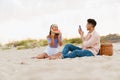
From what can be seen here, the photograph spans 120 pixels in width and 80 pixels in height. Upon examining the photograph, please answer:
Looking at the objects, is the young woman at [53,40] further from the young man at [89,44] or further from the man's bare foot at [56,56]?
the young man at [89,44]

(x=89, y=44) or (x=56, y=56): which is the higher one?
(x=89, y=44)

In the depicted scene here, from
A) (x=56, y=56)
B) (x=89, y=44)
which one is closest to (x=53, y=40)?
(x=56, y=56)

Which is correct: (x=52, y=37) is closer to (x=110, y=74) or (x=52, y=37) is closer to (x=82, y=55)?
(x=82, y=55)

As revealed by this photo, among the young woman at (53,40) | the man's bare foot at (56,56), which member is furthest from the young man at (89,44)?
the young woman at (53,40)

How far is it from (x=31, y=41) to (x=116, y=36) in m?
3.62

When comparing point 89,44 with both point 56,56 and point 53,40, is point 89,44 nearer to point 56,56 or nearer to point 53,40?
point 56,56

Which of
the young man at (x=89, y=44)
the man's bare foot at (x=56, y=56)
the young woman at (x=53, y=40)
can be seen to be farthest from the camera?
the young woman at (x=53, y=40)

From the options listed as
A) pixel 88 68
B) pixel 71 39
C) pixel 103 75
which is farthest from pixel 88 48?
pixel 71 39

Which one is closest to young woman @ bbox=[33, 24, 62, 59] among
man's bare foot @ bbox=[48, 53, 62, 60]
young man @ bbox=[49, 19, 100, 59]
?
man's bare foot @ bbox=[48, 53, 62, 60]

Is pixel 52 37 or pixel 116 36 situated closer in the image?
pixel 52 37

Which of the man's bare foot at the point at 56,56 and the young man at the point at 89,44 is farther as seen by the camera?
the man's bare foot at the point at 56,56

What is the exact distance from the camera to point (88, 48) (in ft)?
31.7

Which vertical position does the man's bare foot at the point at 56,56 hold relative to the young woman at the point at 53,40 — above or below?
below

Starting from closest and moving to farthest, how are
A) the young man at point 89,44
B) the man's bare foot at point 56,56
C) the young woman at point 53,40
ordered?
the young man at point 89,44 → the man's bare foot at point 56,56 → the young woman at point 53,40
